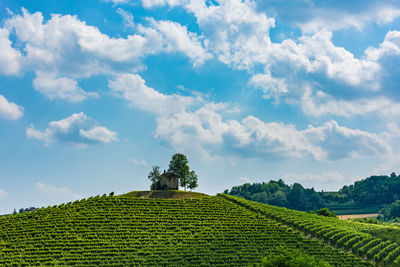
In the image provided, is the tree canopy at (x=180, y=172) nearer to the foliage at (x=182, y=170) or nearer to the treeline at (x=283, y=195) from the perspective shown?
the foliage at (x=182, y=170)

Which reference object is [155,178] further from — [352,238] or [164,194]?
[352,238]

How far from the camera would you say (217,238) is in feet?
172

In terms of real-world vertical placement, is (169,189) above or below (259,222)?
above

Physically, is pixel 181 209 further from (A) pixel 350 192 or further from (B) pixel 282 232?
(A) pixel 350 192

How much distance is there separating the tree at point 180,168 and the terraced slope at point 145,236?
13063mm

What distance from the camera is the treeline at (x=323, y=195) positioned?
162 metres

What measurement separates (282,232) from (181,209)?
1729cm

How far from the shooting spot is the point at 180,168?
79.6 metres

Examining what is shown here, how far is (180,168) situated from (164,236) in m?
27.9


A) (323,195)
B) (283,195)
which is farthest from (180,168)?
(323,195)

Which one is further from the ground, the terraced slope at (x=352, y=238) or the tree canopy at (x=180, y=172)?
the tree canopy at (x=180, y=172)

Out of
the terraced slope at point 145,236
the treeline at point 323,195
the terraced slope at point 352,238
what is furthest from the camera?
the treeline at point 323,195

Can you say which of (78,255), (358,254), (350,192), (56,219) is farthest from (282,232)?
(350,192)

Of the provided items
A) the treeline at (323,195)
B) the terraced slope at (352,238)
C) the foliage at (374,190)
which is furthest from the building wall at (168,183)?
the foliage at (374,190)
